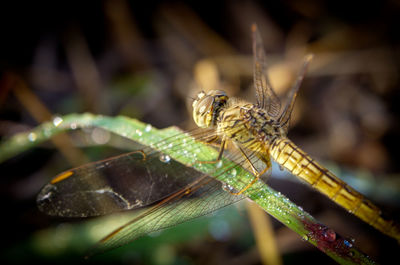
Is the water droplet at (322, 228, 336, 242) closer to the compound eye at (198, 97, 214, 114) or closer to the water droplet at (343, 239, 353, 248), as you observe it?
the water droplet at (343, 239, 353, 248)

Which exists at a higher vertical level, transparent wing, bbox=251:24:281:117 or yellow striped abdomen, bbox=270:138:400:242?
transparent wing, bbox=251:24:281:117

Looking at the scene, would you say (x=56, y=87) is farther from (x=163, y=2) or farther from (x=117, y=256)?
(x=117, y=256)

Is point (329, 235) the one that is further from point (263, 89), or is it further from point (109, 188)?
point (263, 89)

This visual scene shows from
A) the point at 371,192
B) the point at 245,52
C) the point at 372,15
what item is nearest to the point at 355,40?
the point at 372,15

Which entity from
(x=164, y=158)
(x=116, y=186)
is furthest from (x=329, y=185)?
(x=116, y=186)

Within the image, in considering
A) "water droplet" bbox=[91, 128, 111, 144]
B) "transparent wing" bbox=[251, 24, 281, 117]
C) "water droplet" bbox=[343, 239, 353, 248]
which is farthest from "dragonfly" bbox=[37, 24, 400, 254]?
"water droplet" bbox=[91, 128, 111, 144]

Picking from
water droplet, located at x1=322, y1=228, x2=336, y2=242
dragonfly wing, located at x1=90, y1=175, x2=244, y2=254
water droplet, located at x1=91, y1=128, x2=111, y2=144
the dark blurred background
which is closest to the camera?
water droplet, located at x1=322, y1=228, x2=336, y2=242
